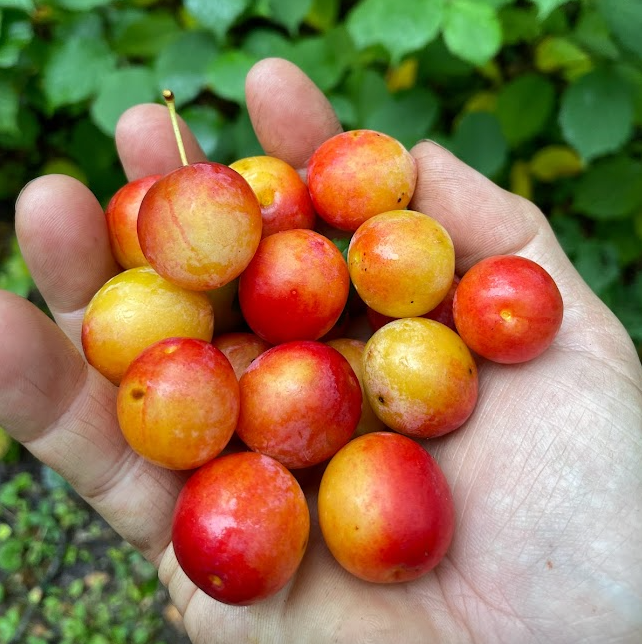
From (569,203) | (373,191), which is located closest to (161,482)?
(373,191)

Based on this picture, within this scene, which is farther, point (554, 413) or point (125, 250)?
point (125, 250)

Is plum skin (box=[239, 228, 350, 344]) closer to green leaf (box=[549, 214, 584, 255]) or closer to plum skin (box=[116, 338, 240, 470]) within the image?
plum skin (box=[116, 338, 240, 470])

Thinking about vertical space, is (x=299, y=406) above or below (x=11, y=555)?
above

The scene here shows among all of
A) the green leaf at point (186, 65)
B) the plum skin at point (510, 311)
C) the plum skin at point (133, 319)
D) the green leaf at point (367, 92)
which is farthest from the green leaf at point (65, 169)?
the plum skin at point (510, 311)

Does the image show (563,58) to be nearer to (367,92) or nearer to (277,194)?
(367,92)

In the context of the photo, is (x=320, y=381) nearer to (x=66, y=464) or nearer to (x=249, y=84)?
(x=66, y=464)

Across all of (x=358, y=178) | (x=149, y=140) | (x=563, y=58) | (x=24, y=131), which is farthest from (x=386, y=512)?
(x=24, y=131)

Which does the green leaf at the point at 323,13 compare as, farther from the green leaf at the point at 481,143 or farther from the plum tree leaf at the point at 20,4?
the plum tree leaf at the point at 20,4
